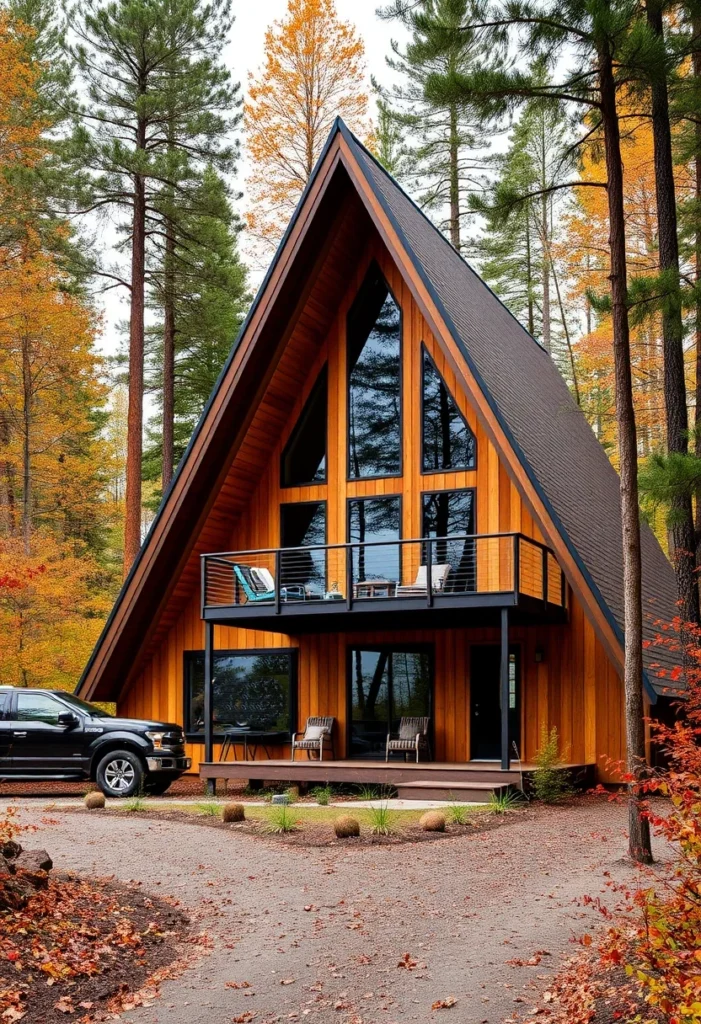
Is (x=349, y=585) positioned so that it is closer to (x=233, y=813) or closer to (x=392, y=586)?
(x=392, y=586)

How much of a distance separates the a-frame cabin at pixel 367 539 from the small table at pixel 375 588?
5 centimetres

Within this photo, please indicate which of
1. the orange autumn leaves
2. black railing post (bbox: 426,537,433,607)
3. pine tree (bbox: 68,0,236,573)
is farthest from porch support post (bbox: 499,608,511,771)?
the orange autumn leaves

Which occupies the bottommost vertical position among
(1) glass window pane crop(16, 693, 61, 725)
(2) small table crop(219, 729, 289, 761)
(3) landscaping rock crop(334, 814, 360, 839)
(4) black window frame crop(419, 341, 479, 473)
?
(3) landscaping rock crop(334, 814, 360, 839)

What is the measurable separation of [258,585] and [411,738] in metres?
3.41

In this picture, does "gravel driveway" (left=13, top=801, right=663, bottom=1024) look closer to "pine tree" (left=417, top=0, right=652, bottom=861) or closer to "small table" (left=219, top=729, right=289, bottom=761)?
"pine tree" (left=417, top=0, right=652, bottom=861)

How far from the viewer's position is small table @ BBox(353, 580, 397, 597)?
16.5 metres

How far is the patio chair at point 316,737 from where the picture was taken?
1805 cm

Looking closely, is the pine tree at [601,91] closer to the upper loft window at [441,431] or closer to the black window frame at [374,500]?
the upper loft window at [441,431]

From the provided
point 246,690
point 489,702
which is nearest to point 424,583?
point 489,702

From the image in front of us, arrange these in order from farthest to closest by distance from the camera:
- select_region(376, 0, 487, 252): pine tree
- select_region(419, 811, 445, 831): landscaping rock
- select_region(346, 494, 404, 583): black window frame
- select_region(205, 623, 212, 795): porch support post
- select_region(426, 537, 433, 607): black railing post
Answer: select_region(376, 0, 487, 252): pine tree → select_region(346, 494, 404, 583): black window frame → select_region(205, 623, 212, 795): porch support post → select_region(426, 537, 433, 607): black railing post → select_region(419, 811, 445, 831): landscaping rock

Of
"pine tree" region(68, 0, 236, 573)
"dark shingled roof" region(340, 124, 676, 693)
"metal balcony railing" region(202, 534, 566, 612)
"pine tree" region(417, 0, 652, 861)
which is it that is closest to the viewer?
"pine tree" region(417, 0, 652, 861)

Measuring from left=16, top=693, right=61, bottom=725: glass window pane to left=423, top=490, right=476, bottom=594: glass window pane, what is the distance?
5997 millimetres

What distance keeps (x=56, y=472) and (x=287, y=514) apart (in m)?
9.59

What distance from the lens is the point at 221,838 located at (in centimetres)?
1153
